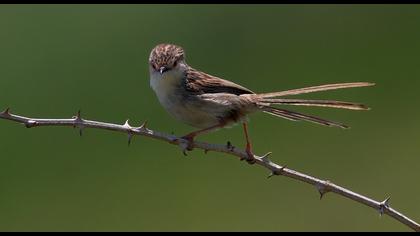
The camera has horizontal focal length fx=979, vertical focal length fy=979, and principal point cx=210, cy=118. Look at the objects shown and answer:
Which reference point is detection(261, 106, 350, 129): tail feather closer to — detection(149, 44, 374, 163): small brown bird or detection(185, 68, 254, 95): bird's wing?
detection(149, 44, 374, 163): small brown bird

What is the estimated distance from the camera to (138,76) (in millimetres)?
13867

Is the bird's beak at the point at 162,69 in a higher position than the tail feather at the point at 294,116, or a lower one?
higher

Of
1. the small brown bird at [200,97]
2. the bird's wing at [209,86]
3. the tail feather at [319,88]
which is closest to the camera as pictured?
the tail feather at [319,88]

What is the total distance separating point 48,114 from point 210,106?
6060mm

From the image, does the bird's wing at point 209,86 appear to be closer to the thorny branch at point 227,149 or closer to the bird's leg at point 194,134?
the bird's leg at point 194,134

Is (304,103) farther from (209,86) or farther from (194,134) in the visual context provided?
(209,86)

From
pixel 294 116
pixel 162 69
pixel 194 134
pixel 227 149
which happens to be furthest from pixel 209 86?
pixel 227 149

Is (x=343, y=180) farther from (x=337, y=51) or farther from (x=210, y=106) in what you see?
(x=210, y=106)

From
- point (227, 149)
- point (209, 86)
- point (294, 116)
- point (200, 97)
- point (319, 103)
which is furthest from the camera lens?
point (209, 86)

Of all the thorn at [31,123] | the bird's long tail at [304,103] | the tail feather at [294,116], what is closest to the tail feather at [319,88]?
the bird's long tail at [304,103]

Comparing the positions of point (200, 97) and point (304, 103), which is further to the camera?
point (200, 97)

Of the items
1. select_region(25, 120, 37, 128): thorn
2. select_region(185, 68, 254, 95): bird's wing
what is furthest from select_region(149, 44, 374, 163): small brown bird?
select_region(25, 120, 37, 128): thorn

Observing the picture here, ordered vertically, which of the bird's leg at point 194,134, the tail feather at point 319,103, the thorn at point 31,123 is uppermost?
the tail feather at point 319,103

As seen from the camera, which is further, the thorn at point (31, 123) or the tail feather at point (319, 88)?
the tail feather at point (319, 88)
